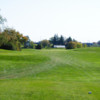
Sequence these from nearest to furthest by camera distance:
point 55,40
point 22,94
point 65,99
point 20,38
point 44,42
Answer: point 65,99, point 22,94, point 20,38, point 44,42, point 55,40

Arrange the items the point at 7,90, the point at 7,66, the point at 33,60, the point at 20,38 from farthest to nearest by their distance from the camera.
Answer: the point at 20,38, the point at 33,60, the point at 7,66, the point at 7,90

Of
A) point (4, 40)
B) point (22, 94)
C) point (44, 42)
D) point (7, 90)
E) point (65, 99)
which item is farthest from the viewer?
point (44, 42)

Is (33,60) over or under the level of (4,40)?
under

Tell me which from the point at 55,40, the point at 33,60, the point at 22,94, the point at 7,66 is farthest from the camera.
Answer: the point at 55,40

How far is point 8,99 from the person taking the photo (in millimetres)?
7367

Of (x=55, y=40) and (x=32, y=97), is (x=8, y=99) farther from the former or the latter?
(x=55, y=40)

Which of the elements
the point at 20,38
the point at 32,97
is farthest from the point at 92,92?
the point at 20,38

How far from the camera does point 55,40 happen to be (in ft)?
498

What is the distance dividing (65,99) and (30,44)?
113013 mm

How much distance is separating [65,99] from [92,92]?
179 cm

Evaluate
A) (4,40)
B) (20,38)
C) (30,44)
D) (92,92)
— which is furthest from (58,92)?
(30,44)

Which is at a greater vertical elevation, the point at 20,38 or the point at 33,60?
the point at 20,38

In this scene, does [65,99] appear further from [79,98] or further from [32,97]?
[32,97]

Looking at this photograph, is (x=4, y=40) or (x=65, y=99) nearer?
(x=65, y=99)
